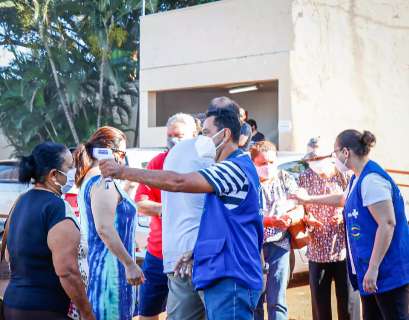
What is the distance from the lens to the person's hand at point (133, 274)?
14.4ft

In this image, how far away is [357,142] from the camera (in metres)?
5.22

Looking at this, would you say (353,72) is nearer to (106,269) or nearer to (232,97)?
(232,97)

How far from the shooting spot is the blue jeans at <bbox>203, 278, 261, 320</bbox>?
12.8 feet

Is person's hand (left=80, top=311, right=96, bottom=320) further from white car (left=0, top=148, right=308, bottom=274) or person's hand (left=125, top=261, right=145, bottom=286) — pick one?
white car (left=0, top=148, right=308, bottom=274)

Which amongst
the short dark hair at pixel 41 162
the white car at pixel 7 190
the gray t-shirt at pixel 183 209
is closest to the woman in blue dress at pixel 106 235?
Result: the gray t-shirt at pixel 183 209

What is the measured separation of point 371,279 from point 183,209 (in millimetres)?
1485

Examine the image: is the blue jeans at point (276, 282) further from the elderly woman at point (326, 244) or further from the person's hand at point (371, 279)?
the person's hand at point (371, 279)

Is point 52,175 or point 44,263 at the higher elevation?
point 52,175

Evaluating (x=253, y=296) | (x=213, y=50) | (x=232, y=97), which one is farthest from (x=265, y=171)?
(x=232, y=97)

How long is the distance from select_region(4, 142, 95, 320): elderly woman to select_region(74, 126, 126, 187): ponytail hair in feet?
2.28

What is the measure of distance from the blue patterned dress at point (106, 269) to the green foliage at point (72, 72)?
53.6 feet

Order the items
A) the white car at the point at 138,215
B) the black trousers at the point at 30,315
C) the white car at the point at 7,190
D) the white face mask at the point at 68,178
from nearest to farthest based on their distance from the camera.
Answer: the black trousers at the point at 30,315 → the white face mask at the point at 68,178 → the white car at the point at 138,215 → the white car at the point at 7,190

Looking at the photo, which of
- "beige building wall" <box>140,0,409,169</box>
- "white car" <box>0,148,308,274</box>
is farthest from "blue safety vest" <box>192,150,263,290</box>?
"beige building wall" <box>140,0,409,169</box>

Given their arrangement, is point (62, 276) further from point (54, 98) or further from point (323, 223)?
point (54, 98)
